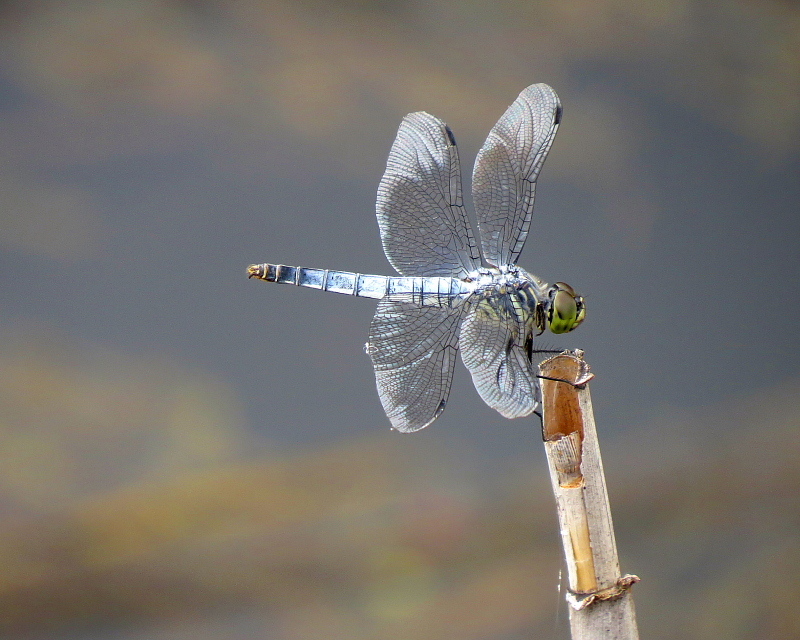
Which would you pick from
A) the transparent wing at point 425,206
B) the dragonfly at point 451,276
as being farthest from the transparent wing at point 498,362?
the transparent wing at point 425,206

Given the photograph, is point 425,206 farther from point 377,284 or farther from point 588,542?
point 588,542

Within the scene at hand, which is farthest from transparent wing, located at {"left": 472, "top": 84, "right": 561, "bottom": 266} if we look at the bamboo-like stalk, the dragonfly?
the bamboo-like stalk

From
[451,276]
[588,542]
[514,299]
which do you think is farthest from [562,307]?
[588,542]

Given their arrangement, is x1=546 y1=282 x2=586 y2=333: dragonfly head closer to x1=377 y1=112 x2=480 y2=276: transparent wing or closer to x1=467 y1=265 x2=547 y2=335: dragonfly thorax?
x1=467 y1=265 x2=547 y2=335: dragonfly thorax

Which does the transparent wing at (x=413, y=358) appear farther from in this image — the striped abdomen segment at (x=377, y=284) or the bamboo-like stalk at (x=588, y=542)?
the bamboo-like stalk at (x=588, y=542)

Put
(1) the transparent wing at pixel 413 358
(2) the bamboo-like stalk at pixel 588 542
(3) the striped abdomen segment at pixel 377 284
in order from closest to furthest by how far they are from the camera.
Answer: (2) the bamboo-like stalk at pixel 588 542
(1) the transparent wing at pixel 413 358
(3) the striped abdomen segment at pixel 377 284
